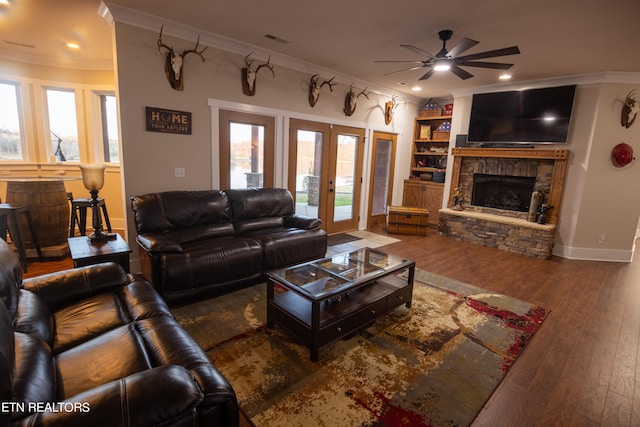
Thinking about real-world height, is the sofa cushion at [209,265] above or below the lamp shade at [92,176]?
below

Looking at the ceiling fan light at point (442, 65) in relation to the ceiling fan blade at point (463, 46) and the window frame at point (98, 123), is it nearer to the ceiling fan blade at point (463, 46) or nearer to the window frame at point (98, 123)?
the ceiling fan blade at point (463, 46)

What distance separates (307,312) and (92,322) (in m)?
1.34

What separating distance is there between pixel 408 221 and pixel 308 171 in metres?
2.19

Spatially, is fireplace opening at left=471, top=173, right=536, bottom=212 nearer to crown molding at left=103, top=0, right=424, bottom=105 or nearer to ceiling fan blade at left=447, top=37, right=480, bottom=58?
crown molding at left=103, top=0, right=424, bottom=105

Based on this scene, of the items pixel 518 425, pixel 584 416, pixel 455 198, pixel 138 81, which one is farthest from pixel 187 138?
pixel 455 198

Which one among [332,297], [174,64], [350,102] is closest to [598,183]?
[350,102]

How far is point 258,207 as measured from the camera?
160 inches

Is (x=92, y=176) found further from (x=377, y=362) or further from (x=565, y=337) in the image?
(x=565, y=337)

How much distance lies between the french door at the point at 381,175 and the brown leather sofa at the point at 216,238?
2.56m

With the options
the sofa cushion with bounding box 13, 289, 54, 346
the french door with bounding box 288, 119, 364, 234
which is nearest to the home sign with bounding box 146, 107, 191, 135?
the french door with bounding box 288, 119, 364, 234

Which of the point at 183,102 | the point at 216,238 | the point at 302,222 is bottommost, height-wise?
the point at 216,238

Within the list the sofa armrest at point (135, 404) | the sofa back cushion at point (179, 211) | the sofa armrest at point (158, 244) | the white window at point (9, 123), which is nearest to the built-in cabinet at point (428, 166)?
the sofa back cushion at point (179, 211)

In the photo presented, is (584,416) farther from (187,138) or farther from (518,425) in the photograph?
(187,138)

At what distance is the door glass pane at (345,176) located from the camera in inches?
225
